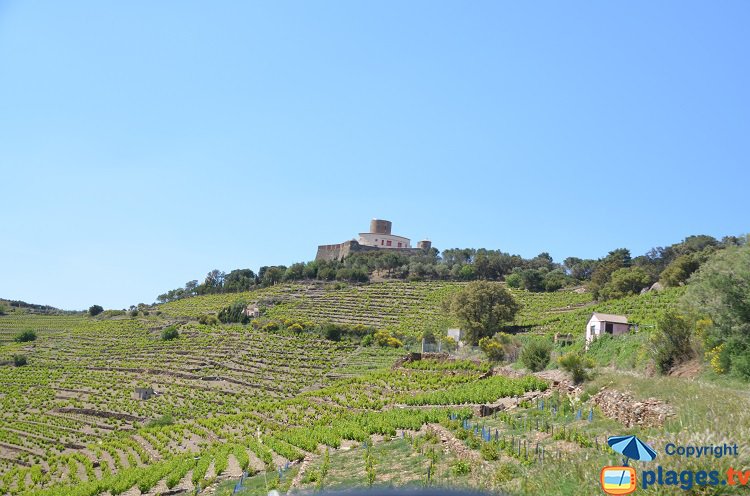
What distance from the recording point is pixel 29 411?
3962 centimetres

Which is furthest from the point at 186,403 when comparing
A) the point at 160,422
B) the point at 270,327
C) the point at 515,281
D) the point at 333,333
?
the point at 515,281

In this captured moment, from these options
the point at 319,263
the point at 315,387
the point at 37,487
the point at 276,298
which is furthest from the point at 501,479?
the point at 319,263

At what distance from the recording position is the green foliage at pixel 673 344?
1805 centimetres

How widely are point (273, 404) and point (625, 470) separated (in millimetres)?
27855

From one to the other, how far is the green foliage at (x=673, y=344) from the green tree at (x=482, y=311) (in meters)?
25.1

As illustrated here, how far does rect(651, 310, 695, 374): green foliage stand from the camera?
1805cm

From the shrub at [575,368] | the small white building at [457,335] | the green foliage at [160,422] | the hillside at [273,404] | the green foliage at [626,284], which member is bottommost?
the green foliage at [160,422]

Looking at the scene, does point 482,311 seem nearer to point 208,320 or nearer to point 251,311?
point 251,311

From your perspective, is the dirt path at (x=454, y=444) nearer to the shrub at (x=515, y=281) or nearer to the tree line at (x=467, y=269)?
the tree line at (x=467, y=269)

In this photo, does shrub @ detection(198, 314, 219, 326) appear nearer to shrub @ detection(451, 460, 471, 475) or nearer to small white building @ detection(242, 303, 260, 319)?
small white building @ detection(242, 303, 260, 319)

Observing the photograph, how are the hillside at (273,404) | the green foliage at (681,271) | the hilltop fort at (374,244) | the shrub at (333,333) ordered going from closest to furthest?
1. the hillside at (273,404)
2. the green foliage at (681,271)
3. the shrub at (333,333)
4. the hilltop fort at (374,244)

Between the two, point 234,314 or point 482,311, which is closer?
point 482,311

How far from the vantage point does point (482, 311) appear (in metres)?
43.9

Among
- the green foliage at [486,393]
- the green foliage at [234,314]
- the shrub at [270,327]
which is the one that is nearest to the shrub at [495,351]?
the green foliage at [486,393]
